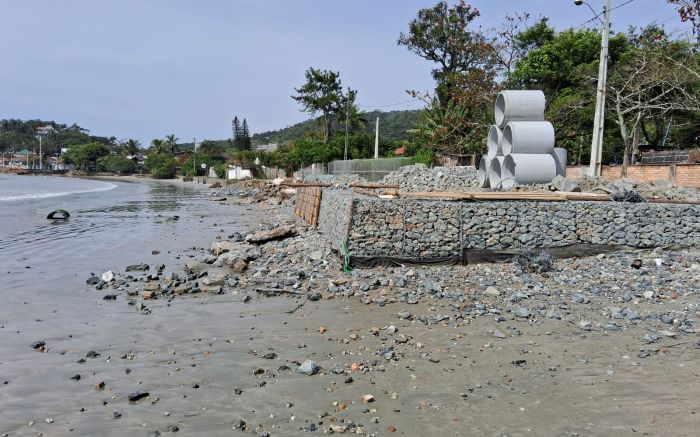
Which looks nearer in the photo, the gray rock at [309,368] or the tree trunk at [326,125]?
the gray rock at [309,368]

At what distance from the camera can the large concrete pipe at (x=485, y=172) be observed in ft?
77.3

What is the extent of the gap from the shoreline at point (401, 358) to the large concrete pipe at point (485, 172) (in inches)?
488

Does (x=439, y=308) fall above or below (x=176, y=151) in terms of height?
below

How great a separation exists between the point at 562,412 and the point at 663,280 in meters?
6.83

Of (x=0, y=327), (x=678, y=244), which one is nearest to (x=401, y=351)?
(x=0, y=327)

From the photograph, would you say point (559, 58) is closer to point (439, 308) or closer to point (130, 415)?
point (439, 308)

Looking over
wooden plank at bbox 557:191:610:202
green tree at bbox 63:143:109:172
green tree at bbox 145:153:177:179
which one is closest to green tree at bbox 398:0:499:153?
wooden plank at bbox 557:191:610:202

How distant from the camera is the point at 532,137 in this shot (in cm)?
2064

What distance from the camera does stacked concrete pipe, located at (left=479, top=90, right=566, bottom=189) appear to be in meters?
19.9

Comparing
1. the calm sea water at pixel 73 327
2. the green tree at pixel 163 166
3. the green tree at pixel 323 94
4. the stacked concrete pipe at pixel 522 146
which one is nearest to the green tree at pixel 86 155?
the green tree at pixel 163 166

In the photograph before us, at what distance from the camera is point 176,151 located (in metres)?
140

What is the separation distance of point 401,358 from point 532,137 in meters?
16.2

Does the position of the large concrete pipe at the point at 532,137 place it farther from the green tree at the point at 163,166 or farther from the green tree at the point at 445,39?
the green tree at the point at 163,166

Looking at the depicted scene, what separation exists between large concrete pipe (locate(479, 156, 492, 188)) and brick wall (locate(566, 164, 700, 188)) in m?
4.83
